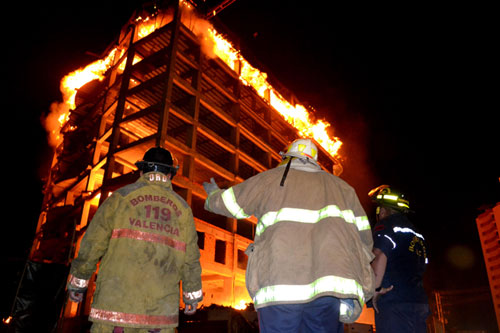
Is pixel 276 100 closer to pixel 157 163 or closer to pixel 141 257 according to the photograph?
pixel 157 163

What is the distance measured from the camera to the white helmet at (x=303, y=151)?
3028 millimetres

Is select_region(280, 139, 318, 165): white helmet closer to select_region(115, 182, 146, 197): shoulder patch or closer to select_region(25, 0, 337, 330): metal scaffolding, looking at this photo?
select_region(115, 182, 146, 197): shoulder patch

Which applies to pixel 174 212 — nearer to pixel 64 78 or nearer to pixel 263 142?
pixel 263 142

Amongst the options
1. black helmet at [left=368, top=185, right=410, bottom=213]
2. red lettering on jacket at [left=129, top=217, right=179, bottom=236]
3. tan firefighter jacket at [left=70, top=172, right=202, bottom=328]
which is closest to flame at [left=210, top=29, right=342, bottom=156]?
black helmet at [left=368, top=185, right=410, bottom=213]

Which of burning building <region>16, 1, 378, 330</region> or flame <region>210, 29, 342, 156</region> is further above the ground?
flame <region>210, 29, 342, 156</region>

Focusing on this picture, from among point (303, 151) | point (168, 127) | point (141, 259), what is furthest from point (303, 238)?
point (168, 127)

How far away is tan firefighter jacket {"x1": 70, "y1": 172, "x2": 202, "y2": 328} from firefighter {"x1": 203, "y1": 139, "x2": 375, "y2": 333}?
574 mm

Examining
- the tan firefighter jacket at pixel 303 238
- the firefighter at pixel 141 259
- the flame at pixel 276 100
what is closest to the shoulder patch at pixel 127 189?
the firefighter at pixel 141 259

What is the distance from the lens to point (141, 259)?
293 centimetres

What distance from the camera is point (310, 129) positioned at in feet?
124

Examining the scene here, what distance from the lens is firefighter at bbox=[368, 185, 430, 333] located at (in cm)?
380

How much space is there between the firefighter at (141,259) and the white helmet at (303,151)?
1.16 metres

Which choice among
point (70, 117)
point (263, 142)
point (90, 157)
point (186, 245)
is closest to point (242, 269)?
point (263, 142)

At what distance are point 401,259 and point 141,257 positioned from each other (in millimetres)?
2847
